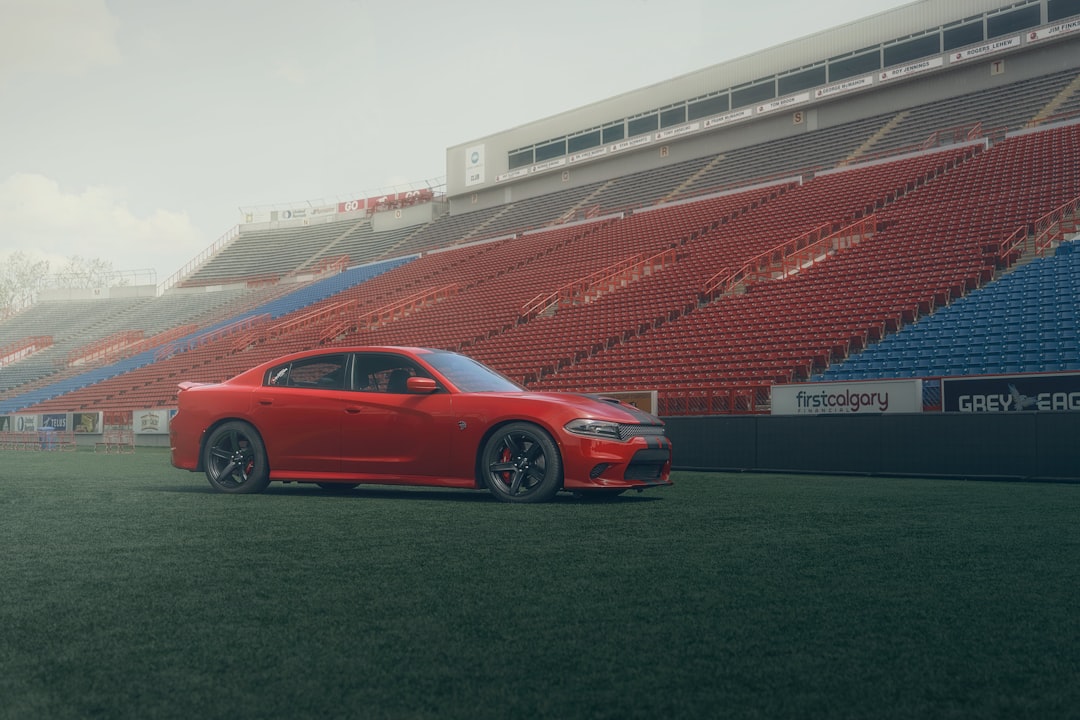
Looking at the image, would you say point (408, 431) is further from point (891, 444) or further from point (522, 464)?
point (891, 444)

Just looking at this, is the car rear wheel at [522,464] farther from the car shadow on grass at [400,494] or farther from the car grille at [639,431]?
the car grille at [639,431]

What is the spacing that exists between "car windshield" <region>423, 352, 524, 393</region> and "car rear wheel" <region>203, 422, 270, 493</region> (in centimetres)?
184

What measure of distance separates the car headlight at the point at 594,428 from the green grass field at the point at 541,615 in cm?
113

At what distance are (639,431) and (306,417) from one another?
122 inches

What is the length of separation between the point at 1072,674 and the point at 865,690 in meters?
0.67

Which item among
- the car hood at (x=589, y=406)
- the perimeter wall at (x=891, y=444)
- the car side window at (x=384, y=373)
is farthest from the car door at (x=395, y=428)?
the perimeter wall at (x=891, y=444)

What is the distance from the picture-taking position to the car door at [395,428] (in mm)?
8477

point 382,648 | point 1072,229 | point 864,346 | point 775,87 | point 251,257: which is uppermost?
point 775,87

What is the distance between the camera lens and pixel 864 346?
1678 cm

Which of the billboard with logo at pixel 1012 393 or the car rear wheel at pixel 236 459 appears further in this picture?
the billboard with logo at pixel 1012 393

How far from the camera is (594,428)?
810cm

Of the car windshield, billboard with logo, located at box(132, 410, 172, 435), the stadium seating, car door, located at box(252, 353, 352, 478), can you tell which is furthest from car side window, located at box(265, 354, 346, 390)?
billboard with logo, located at box(132, 410, 172, 435)

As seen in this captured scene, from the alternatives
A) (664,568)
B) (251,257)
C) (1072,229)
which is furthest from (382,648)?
(251,257)

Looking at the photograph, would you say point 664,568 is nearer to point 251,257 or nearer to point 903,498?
point 903,498
